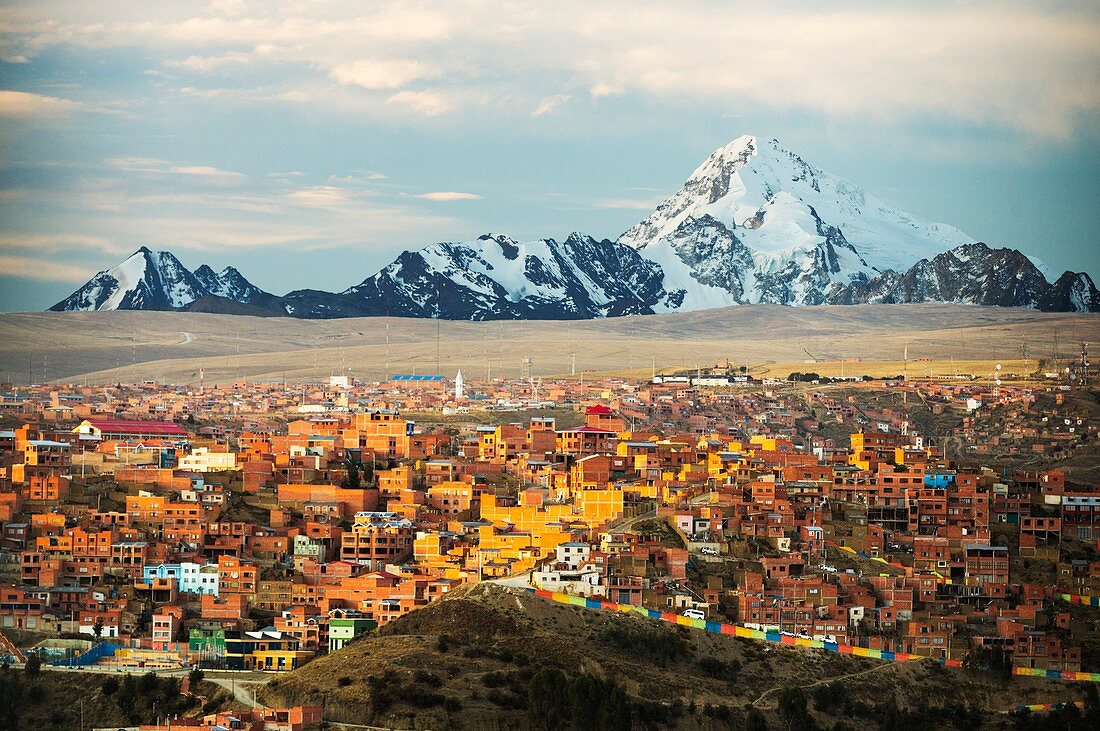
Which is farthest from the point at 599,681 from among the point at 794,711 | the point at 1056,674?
the point at 1056,674

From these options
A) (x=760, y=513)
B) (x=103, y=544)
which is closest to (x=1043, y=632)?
(x=760, y=513)

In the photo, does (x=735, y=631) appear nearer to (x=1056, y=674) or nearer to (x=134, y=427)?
(x=1056, y=674)

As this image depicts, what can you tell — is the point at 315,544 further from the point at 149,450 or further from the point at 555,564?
the point at 149,450

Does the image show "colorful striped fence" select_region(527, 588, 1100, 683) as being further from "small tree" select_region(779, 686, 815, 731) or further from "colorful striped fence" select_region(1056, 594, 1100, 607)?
"colorful striped fence" select_region(1056, 594, 1100, 607)

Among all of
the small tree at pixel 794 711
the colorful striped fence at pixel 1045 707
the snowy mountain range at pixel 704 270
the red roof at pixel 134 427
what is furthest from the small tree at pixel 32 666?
the snowy mountain range at pixel 704 270

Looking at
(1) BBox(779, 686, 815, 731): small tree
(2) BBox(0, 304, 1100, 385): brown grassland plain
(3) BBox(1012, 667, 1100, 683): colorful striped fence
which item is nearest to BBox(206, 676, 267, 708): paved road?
(1) BBox(779, 686, 815, 731): small tree

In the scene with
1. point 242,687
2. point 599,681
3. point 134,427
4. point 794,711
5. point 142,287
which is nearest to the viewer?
point 599,681
